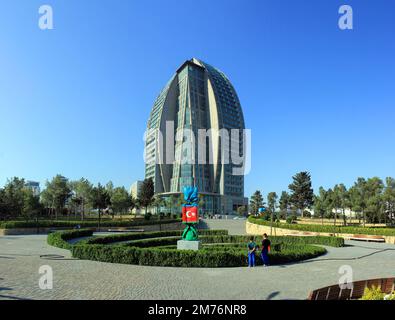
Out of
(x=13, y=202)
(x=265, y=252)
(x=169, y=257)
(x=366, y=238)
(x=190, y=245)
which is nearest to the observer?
(x=169, y=257)

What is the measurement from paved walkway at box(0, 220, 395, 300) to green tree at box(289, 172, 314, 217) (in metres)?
64.3

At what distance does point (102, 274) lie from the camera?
13.7 meters

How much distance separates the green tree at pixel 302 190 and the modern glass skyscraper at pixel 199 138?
43608mm

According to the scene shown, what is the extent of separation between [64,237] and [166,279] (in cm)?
1814

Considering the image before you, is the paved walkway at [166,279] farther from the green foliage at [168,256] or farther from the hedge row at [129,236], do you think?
the hedge row at [129,236]

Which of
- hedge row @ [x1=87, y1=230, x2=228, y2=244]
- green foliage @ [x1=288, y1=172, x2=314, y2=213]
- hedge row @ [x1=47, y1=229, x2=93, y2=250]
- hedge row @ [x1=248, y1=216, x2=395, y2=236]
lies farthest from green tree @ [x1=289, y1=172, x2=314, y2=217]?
hedge row @ [x1=47, y1=229, x2=93, y2=250]

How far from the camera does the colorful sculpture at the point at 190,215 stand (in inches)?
921

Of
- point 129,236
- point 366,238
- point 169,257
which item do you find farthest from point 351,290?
point 366,238

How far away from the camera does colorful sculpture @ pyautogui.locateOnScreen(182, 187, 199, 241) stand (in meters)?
23.4

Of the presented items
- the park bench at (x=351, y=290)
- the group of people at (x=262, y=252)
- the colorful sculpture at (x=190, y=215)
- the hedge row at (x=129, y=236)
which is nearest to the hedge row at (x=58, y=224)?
the hedge row at (x=129, y=236)

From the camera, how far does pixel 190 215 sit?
24.0 m

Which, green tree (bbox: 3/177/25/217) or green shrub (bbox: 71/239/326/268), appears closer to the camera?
green shrub (bbox: 71/239/326/268)

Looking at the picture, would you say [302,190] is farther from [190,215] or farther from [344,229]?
[190,215]

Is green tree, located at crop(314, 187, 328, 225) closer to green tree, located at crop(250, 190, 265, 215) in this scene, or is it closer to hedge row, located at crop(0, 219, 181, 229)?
hedge row, located at crop(0, 219, 181, 229)
